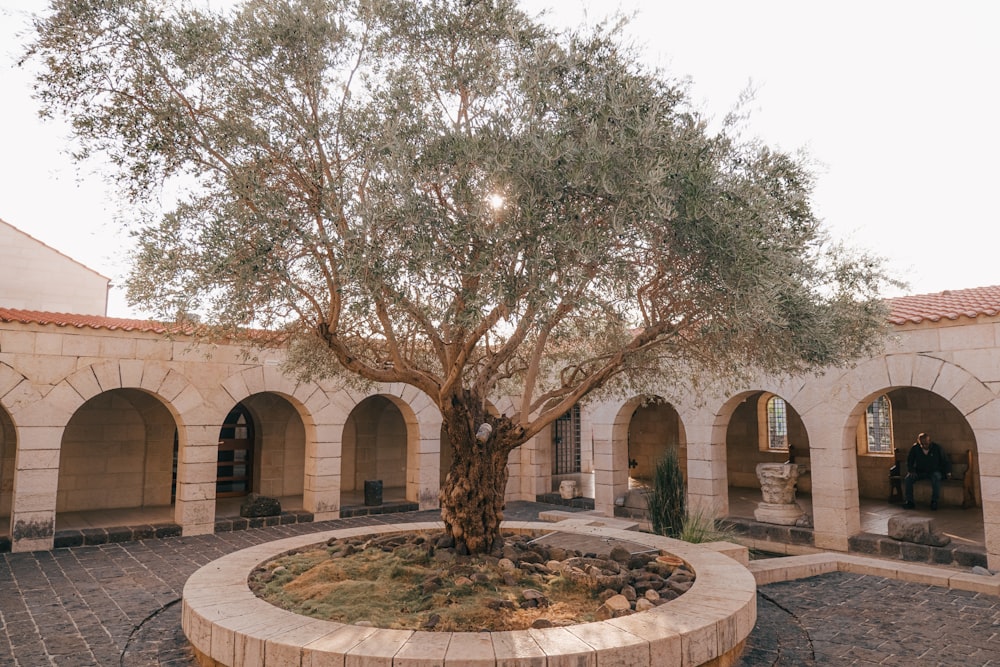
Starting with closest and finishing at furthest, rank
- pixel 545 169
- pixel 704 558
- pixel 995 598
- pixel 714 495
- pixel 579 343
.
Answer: pixel 545 169 < pixel 704 558 < pixel 995 598 < pixel 579 343 < pixel 714 495

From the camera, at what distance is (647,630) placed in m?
5.18

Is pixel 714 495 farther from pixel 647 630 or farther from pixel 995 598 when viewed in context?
pixel 647 630

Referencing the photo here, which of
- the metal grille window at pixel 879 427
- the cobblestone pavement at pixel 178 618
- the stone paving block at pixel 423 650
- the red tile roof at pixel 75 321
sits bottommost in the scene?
the cobblestone pavement at pixel 178 618

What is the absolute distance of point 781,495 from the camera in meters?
13.2

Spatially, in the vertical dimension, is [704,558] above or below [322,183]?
below

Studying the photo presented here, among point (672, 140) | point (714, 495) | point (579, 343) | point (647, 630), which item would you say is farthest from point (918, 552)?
point (672, 140)

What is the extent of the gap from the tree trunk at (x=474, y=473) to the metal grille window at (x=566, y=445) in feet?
52.7

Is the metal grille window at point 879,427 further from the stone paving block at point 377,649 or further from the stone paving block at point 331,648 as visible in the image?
the stone paving block at point 331,648

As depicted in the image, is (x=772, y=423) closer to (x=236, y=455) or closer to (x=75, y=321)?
(x=236, y=455)

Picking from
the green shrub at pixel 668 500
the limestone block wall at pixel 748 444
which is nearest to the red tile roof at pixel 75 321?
the green shrub at pixel 668 500

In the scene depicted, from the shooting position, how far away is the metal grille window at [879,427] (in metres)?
18.2

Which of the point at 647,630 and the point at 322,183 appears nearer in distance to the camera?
the point at 647,630

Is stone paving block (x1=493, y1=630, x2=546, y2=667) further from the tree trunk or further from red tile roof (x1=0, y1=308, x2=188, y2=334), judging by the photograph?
red tile roof (x1=0, y1=308, x2=188, y2=334)

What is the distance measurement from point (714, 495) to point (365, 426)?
9719 millimetres
